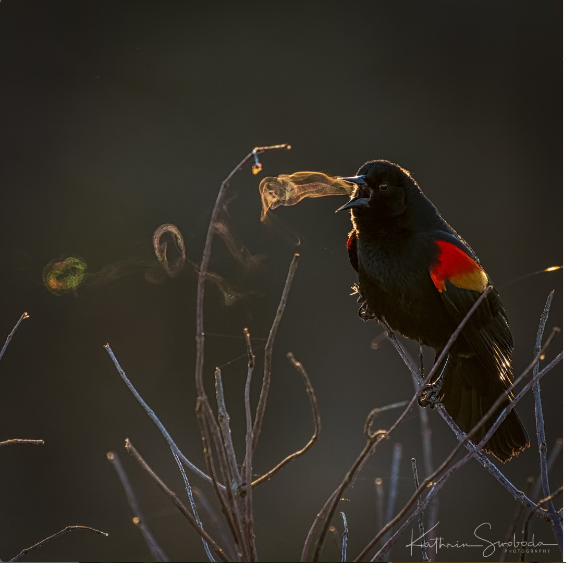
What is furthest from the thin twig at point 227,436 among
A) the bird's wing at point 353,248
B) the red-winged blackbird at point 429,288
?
the bird's wing at point 353,248

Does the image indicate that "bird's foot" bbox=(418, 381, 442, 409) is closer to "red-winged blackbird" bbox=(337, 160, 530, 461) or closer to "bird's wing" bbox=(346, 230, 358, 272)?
"red-winged blackbird" bbox=(337, 160, 530, 461)

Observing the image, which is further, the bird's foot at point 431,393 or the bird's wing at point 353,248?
the bird's wing at point 353,248

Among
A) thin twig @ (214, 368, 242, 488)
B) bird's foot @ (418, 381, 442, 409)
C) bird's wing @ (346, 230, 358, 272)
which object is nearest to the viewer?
thin twig @ (214, 368, 242, 488)

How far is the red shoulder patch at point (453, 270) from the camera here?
5.71ft

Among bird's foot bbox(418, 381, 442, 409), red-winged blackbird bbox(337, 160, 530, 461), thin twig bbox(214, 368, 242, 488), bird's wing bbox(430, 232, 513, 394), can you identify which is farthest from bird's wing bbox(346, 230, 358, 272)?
thin twig bbox(214, 368, 242, 488)

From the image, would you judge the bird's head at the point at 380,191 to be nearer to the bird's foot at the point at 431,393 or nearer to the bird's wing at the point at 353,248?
the bird's wing at the point at 353,248

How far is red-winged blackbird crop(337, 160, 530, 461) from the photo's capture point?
1.75 meters

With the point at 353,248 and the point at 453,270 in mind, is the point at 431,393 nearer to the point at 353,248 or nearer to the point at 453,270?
the point at 453,270

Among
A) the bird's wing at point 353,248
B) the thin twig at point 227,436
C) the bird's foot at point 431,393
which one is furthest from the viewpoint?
the bird's wing at point 353,248

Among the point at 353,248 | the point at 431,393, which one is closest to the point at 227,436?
the point at 431,393

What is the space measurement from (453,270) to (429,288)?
0.07 m

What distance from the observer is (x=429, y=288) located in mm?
1776

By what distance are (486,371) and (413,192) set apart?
1.53 ft

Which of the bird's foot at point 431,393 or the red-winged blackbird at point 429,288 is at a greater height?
the red-winged blackbird at point 429,288
